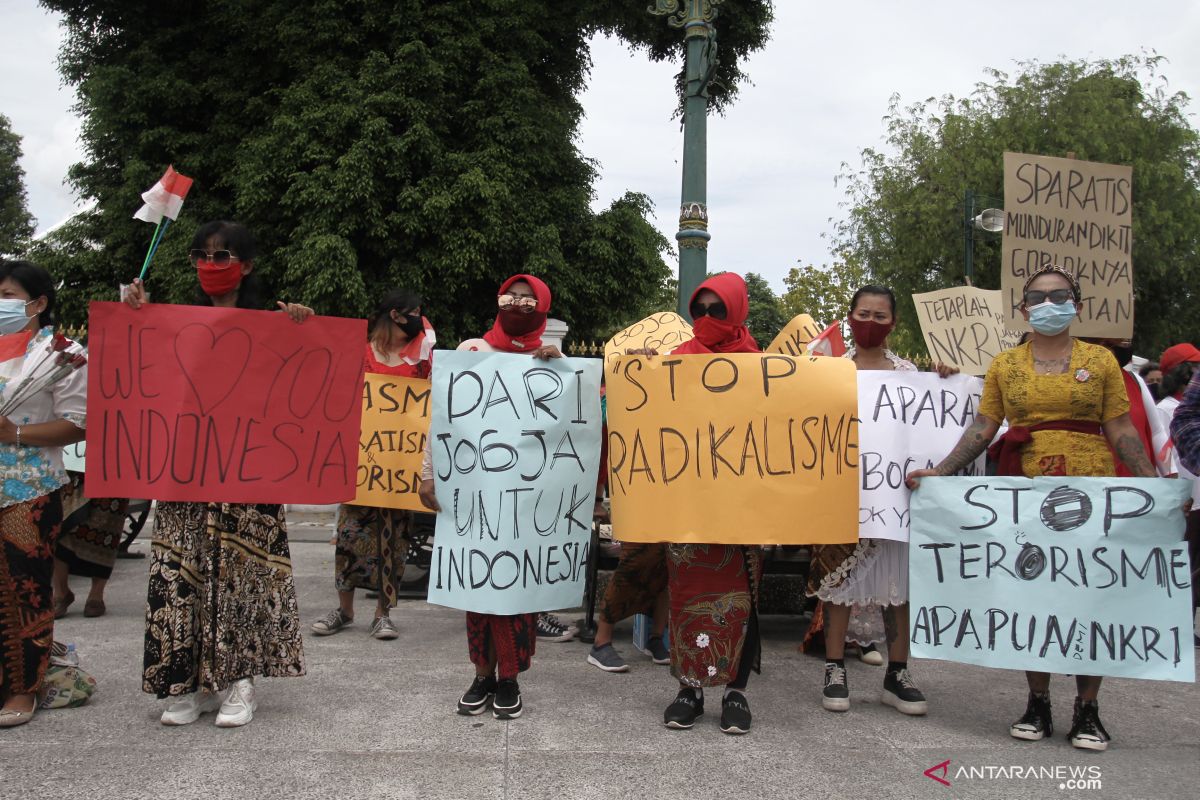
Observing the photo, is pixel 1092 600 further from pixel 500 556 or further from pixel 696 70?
pixel 696 70

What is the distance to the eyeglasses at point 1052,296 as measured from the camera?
380cm

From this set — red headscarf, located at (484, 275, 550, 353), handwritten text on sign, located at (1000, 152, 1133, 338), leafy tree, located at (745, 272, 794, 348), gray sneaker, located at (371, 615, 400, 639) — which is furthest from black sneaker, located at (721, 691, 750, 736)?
leafy tree, located at (745, 272, 794, 348)

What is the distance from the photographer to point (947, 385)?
14.3 ft

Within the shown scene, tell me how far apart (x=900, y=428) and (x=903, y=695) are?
120 centimetres

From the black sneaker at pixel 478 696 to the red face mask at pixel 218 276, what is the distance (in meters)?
1.95

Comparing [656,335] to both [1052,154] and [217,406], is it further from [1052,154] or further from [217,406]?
[1052,154]

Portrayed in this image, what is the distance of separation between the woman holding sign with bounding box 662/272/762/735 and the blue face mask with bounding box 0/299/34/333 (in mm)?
2827

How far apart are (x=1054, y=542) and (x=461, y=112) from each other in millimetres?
14313

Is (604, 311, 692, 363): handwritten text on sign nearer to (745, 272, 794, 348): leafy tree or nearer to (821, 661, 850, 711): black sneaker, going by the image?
(821, 661, 850, 711): black sneaker

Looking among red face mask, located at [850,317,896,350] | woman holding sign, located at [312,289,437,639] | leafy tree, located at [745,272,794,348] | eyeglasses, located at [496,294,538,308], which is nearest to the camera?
eyeglasses, located at [496,294,538,308]

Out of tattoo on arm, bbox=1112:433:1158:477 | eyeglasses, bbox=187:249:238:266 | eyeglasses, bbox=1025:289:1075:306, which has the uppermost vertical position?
eyeglasses, bbox=187:249:238:266

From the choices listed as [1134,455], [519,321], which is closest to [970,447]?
[1134,455]

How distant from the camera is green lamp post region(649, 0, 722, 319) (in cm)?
737

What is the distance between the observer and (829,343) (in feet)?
15.9
